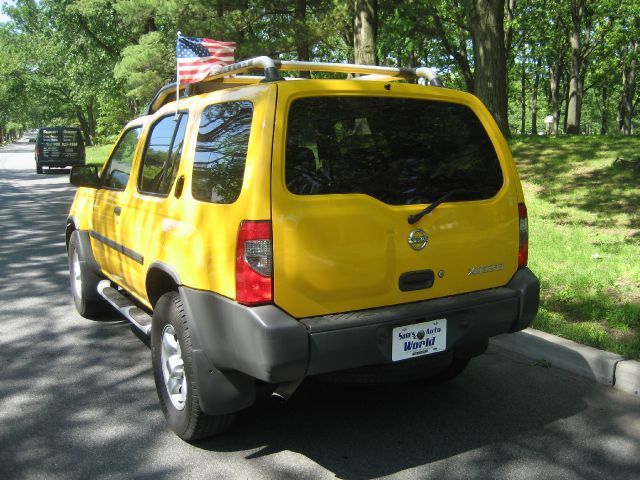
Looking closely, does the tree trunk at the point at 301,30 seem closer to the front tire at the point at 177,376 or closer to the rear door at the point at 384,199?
the rear door at the point at 384,199

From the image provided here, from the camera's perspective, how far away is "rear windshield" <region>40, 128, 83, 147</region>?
24.4 m

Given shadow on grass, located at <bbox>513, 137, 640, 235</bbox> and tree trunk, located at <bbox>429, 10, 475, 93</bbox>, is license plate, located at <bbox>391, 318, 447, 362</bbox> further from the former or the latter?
tree trunk, located at <bbox>429, 10, 475, 93</bbox>

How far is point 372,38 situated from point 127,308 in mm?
11525

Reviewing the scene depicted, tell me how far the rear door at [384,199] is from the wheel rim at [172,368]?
0.97 m

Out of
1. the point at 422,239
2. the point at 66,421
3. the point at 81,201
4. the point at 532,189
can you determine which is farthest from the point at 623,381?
the point at 532,189

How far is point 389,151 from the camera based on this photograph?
316 cm

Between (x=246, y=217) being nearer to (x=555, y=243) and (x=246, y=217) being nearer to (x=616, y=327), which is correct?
(x=616, y=327)

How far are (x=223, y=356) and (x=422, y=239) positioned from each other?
3.82 ft

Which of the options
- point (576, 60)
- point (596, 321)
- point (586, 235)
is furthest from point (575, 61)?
point (596, 321)

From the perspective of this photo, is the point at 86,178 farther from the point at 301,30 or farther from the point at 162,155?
the point at 301,30

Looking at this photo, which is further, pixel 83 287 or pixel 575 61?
pixel 575 61


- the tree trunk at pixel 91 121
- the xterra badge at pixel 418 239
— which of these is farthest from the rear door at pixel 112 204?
the tree trunk at pixel 91 121

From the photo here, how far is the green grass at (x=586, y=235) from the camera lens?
4906 millimetres

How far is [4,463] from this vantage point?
313cm
